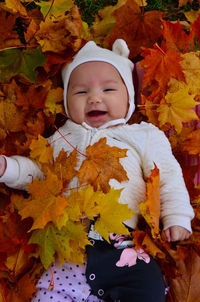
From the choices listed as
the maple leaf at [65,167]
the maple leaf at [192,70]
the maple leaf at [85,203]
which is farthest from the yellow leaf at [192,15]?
the maple leaf at [85,203]

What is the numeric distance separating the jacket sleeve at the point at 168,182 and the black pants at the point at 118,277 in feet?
0.80

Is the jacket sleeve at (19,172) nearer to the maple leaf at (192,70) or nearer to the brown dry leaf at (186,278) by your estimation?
the brown dry leaf at (186,278)

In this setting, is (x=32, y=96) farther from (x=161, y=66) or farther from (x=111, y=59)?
(x=161, y=66)

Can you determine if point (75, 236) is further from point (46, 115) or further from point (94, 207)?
point (46, 115)

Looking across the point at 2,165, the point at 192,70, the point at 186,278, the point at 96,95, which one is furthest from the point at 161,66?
the point at 186,278

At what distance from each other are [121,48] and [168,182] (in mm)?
839

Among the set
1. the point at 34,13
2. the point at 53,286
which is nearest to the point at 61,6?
the point at 34,13

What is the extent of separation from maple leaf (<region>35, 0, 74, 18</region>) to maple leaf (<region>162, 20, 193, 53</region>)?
0.58 meters

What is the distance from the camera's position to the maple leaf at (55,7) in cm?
176

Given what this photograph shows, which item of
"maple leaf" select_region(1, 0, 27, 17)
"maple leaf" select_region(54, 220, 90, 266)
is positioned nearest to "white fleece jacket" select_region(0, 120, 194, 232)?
"maple leaf" select_region(54, 220, 90, 266)

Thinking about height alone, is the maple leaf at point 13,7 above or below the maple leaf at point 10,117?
above

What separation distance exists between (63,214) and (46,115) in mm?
728

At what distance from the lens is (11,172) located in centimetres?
155

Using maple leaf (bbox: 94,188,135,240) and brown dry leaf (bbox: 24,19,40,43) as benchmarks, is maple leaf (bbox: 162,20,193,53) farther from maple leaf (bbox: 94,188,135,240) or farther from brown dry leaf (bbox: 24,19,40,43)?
maple leaf (bbox: 94,188,135,240)
